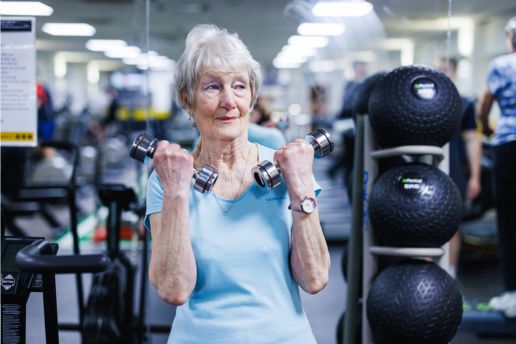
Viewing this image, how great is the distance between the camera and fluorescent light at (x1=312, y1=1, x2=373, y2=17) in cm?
382

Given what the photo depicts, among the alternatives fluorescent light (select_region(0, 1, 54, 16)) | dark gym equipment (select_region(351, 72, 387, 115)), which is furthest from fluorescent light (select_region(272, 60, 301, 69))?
fluorescent light (select_region(0, 1, 54, 16))

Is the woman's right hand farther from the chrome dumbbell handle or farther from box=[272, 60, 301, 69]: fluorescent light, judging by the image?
box=[272, 60, 301, 69]: fluorescent light

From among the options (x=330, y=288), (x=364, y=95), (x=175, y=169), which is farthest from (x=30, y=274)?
(x=330, y=288)

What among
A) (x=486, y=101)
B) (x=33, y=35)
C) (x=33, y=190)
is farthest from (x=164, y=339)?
(x=486, y=101)

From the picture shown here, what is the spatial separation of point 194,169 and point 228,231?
0.57 feet

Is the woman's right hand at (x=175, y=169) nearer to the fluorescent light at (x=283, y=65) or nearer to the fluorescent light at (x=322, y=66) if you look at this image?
the fluorescent light at (x=283, y=65)

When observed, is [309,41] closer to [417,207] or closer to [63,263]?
[417,207]

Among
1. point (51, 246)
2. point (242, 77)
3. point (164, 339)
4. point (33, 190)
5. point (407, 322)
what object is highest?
point (242, 77)

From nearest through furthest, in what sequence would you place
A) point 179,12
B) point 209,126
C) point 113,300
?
point 209,126 → point 113,300 → point 179,12

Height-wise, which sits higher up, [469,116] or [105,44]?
[105,44]

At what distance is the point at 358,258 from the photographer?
2627 millimetres

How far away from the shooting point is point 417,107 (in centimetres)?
214

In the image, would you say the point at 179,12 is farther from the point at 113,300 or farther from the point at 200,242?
the point at 200,242

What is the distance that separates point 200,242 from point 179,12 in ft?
11.3
